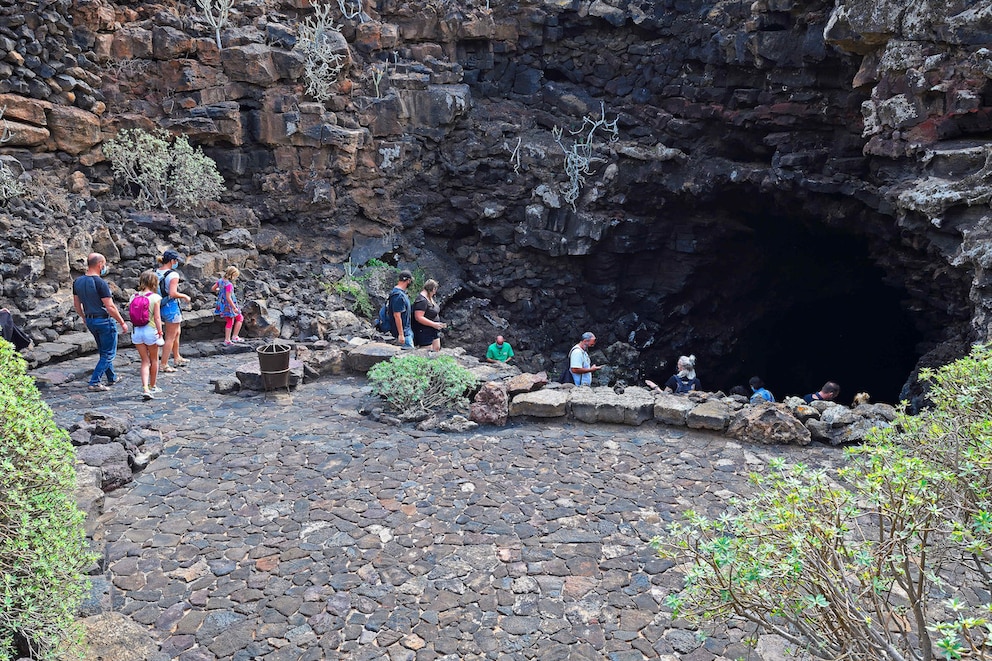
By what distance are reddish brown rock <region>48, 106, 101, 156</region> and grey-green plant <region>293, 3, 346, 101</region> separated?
4363 mm

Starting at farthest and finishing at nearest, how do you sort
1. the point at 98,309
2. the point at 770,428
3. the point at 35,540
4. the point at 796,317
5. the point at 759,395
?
the point at 796,317
the point at 759,395
the point at 98,309
the point at 770,428
the point at 35,540

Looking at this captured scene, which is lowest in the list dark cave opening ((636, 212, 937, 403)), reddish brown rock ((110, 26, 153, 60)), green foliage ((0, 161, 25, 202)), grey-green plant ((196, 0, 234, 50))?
dark cave opening ((636, 212, 937, 403))

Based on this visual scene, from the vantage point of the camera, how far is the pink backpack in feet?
26.6

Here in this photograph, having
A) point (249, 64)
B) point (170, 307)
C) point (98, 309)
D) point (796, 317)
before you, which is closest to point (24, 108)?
point (249, 64)

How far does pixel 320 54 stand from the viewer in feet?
50.4

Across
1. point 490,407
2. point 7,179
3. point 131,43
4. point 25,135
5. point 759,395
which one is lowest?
point 759,395

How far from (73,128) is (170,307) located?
20.3 feet

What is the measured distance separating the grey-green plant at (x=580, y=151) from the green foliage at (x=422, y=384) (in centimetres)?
989

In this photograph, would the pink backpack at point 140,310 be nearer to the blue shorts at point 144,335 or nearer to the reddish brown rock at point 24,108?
the blue shorts at point 144,335

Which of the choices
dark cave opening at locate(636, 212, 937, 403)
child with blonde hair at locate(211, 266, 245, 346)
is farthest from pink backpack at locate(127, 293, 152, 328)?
dark cave opening at locate(636, 212, 937, 403)

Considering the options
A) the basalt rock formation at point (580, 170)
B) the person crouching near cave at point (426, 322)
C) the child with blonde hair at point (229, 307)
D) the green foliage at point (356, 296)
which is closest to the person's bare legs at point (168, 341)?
the child with blonde hair at point (229, 307)

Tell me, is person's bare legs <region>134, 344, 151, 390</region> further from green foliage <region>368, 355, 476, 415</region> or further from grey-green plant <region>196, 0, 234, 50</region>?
grey-green plant <region>196, 0, 234, 50</region>

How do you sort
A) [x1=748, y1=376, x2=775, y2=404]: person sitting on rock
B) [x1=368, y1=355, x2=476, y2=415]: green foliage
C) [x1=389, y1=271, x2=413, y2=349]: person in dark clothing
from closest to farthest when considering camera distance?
1. [x1=748, y1=376, x2=775, y2=404]: person sitting on rock
2. [x1=368, y1=355, x2=476, y2=415]: green foliage
3. [x1=389, y1=271, x2=413, y2=349]: person in dark clothing

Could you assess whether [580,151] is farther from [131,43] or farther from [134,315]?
[134,315]
